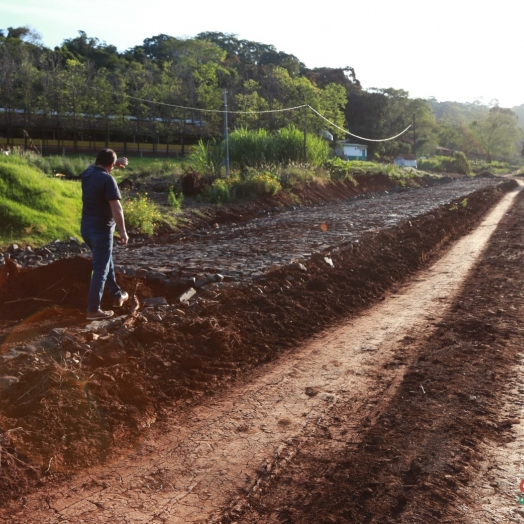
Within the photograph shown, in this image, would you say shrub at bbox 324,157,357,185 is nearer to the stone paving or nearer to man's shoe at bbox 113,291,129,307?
the stone paving

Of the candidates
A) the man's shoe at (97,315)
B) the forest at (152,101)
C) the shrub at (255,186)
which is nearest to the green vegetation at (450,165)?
the forest at (152,101)

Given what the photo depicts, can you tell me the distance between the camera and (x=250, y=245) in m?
12.0

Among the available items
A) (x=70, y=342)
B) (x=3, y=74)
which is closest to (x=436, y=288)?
(x=70, y=342)

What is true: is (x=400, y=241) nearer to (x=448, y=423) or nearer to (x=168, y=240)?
(x=168, y=240)

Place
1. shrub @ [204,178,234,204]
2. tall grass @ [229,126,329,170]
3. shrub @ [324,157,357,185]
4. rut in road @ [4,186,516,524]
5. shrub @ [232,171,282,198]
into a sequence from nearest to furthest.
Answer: rut in road @ [4,186,516,524], shrub @ [204,178,234,204], shrub @ [232,171,282,198], tall grass @ [229,126,329,170], shrub @ [324,157,357,185]

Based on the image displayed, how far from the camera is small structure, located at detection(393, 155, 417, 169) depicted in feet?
245

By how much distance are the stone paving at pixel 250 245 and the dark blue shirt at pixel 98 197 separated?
193cm

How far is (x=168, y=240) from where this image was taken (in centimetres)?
1404

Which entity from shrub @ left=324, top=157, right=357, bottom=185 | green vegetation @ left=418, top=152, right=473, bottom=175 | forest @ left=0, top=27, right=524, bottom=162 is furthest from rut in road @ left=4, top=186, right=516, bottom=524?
green vegetation @ left=418, top=152, right=473, bottom=175

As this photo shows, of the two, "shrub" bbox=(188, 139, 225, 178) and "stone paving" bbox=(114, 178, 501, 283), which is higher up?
"shrub" bbox=(188, 139, 225, 178)

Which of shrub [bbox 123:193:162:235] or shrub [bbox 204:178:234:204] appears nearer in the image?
shrub [bbox 123:193:162:235]

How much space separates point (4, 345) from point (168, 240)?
8347 millimetres

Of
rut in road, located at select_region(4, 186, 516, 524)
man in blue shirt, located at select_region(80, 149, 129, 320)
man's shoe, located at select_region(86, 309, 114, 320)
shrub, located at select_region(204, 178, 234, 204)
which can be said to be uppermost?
man in blue shirt, located at select_region(80, 149, 129, 320)

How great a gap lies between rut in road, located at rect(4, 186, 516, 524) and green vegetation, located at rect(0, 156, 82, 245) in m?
8.27
